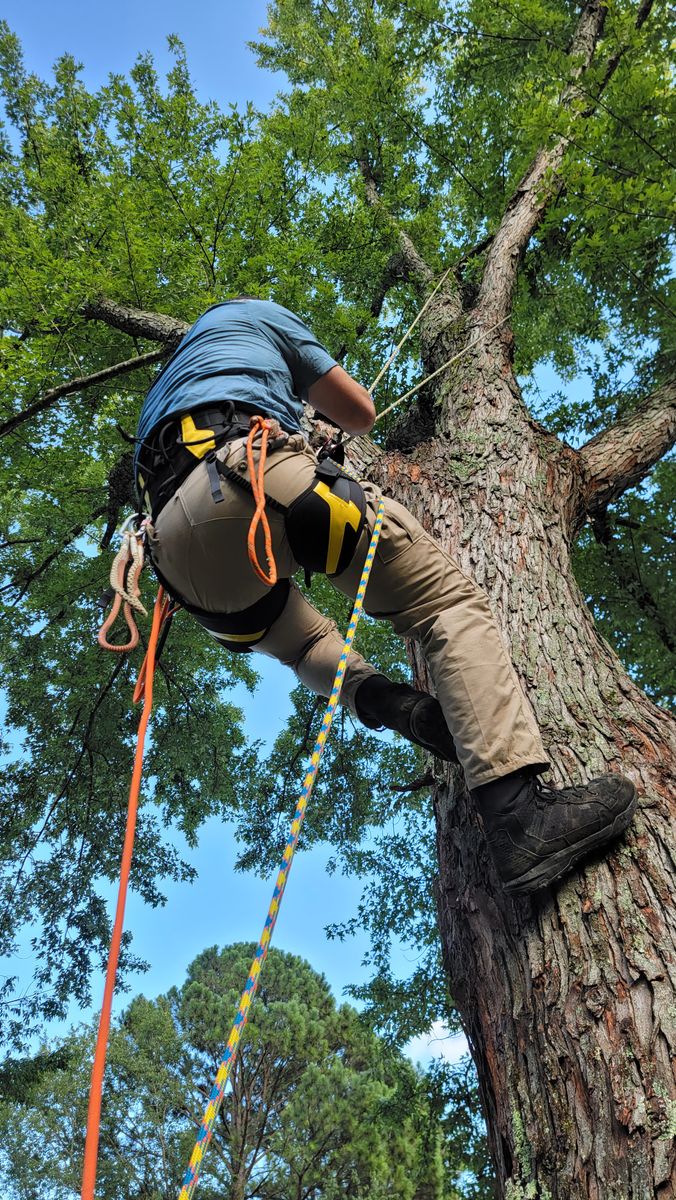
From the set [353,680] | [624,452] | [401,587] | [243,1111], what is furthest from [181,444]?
[243,1111]

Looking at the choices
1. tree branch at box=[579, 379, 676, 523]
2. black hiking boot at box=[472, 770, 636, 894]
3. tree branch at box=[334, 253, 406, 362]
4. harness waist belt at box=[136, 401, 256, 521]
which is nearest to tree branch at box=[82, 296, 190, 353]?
tree branch at box=[334, 253, 406, 362]

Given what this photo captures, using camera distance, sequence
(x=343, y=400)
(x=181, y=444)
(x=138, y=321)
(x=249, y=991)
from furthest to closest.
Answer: (x=138, y=321) → (x=343, y=400) → (x=181, y=444) → (x=249, y=991)

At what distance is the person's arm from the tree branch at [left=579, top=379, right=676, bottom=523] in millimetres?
1567

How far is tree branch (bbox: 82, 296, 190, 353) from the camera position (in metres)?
4.89

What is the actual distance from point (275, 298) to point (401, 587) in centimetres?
468

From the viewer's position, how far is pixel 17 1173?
56.5 feet

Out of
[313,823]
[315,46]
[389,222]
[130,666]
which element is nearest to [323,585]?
[130,666]

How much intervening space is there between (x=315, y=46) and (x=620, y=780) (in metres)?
11.5

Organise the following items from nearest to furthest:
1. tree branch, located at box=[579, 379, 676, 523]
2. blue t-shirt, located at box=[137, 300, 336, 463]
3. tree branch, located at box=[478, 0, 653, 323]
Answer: blue t-shirt, located at box=[137, 300, 336, 463] < tree branch, located at box=[579, 379, 676, 523] < tree branch, located at box=[478, 0, 653, 323]

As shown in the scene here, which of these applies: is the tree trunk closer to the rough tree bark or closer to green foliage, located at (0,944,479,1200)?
the rough tree bark

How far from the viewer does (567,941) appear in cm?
161

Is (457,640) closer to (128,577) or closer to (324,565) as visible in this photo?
(324,565)

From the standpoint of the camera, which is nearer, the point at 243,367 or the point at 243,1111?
the point at 243,367

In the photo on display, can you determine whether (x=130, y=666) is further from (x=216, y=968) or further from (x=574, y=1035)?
(x=216, y=968)
